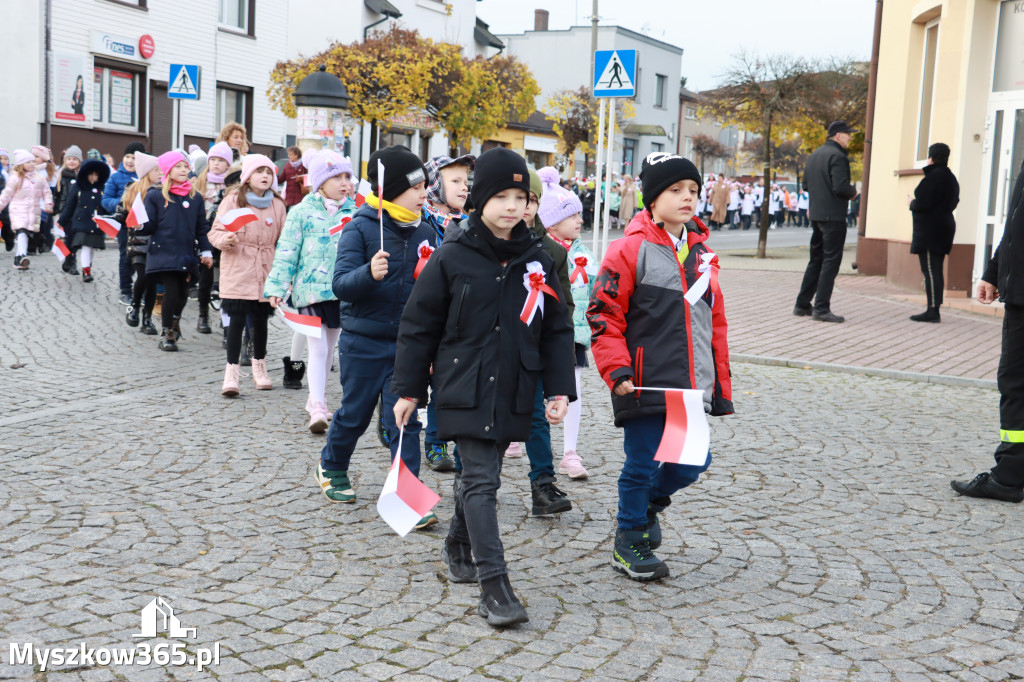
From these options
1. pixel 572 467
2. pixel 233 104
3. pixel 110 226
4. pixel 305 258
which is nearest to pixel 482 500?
pixel 572 467

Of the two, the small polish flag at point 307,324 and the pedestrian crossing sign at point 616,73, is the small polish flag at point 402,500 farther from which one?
the pedestrian crossing sign at point 616,73

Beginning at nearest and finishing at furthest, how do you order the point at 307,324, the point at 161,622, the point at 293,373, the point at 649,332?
1. the point at 161,622
2. the point at 649,332
3. the point at 307,324
4. the point at 293,373

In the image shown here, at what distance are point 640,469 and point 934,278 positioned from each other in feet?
31.6

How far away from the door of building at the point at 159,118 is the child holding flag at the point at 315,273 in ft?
72.3

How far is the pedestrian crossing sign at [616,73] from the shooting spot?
13.9 m

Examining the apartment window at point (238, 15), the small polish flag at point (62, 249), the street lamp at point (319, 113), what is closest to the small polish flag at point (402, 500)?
the street lamp at point (319, 113)

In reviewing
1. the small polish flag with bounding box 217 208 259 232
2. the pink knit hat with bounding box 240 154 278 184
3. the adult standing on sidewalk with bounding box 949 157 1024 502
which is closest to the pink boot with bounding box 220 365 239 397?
the small polish flag with bounding box 217 208 259 232

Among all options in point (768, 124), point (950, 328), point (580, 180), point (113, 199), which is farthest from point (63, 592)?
point (580, 180)

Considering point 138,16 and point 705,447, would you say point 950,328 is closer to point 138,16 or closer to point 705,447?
point 705,447

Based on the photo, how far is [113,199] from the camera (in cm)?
1293

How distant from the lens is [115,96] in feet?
88.2

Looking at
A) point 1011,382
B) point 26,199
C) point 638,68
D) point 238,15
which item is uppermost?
point 638,68

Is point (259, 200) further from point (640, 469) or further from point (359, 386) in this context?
point (640, 469)

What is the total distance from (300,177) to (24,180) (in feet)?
27.8
